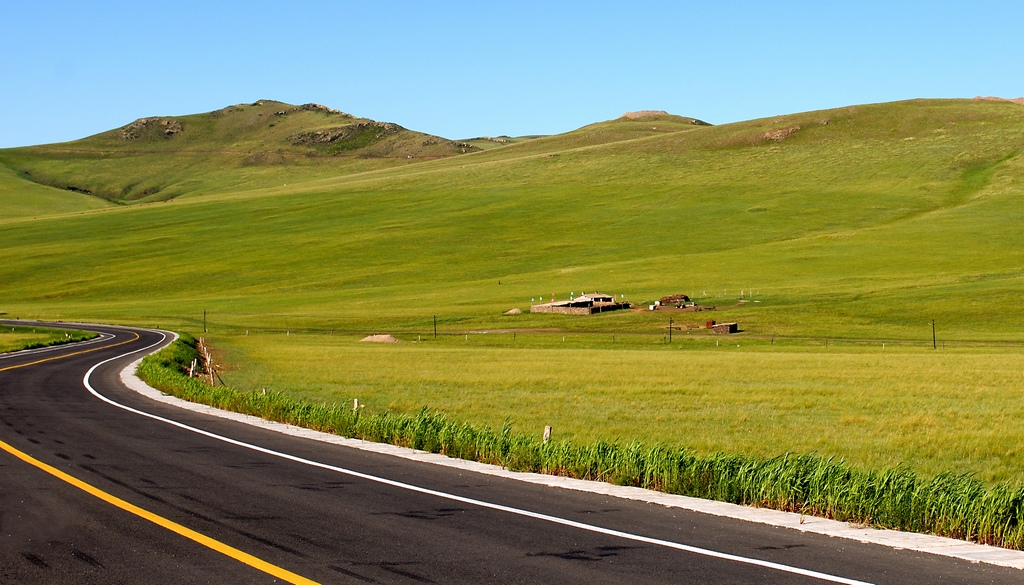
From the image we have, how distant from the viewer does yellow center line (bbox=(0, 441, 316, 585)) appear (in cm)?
998

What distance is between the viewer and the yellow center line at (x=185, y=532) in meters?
9.98

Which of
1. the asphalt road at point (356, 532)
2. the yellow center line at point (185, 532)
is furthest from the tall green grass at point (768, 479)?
the yellow center line at point (185, 532)

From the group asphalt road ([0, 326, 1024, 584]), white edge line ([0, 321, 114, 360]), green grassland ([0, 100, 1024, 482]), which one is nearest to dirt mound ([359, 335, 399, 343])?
green grassland ([0, 100, 1024, 482])

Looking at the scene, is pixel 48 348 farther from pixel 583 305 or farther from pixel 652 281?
pixel 652 281

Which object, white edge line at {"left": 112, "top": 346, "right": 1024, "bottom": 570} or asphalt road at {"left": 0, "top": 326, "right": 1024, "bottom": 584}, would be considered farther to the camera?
white edge line at {"left": 112, "top": 346, "right": 1024, "bottom": 570}

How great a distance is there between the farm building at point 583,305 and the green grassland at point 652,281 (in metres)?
2.74

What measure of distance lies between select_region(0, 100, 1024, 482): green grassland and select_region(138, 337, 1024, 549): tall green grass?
624 cm

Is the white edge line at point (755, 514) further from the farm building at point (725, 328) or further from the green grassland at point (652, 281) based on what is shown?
the farm building at point (725, 328)

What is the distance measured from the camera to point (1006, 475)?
19.7 meters

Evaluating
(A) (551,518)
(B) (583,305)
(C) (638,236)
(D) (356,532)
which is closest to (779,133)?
(C) (638,236)

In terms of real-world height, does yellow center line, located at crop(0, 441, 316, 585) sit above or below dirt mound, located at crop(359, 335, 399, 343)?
above

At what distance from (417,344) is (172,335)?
867 inches

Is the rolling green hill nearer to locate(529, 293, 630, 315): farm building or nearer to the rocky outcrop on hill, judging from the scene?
the rocky outcrop on hill

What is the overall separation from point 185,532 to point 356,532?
6.41 feet
